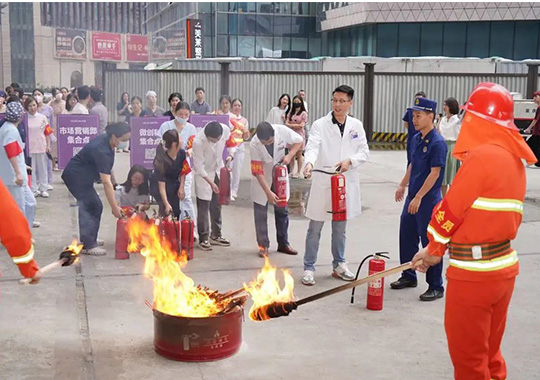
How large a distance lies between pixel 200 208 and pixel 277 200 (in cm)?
117

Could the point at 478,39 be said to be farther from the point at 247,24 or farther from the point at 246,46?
the point at 246,46

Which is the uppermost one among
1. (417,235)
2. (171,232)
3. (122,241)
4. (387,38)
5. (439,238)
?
(387,38)

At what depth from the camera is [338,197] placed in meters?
7.12

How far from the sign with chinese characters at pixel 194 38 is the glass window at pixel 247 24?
7867mm

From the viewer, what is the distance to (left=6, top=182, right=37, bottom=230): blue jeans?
8.52 meters

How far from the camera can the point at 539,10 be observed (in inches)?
1529

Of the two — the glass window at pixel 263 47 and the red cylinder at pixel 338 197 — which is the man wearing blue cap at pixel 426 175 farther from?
the glass window at pixel 263 47

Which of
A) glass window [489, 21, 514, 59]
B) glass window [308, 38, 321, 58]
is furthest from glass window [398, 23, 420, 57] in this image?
glass window [308, 38, 321, 58]

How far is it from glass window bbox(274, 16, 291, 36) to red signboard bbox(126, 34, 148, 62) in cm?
1877

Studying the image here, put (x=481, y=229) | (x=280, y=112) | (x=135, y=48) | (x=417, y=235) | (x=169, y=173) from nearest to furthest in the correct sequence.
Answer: (x=481, y=229) → (x=417, y=235) → (x=169, y=173) → (x=280, y=112) → (x=135, y=48)

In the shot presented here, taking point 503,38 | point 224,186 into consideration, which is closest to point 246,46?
point 503,38

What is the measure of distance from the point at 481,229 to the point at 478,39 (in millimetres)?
39265

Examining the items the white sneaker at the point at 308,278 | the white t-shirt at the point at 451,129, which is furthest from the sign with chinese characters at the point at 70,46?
the white sneaker at the point at 308,278

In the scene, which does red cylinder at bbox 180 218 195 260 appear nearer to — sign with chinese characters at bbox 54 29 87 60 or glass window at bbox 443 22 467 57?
glass window at bbox 443 22 467 57
